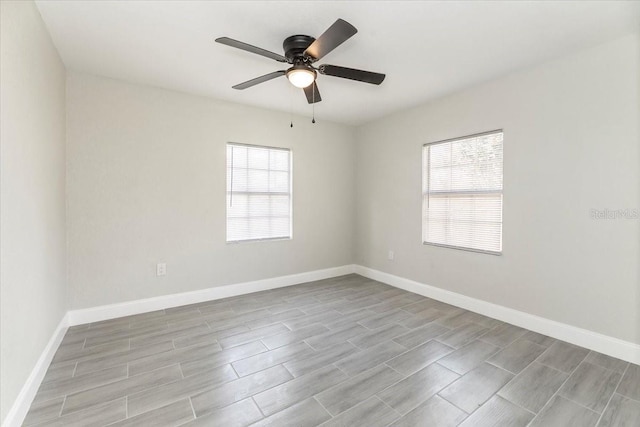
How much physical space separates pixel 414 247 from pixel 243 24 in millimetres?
3156

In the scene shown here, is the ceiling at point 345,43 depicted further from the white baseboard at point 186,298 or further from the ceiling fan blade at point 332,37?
the white baseboard at point 186,298

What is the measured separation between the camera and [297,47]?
2148 mm

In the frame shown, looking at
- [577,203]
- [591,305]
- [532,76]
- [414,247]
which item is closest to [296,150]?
[414,247]

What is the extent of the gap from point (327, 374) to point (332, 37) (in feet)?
7.31

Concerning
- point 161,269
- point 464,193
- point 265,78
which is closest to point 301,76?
point 265,78

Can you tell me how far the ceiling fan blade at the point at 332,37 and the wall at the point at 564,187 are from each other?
6.75ft

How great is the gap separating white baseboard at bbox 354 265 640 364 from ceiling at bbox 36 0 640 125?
2.36m

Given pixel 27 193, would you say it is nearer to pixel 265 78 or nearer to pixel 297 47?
pixel 265 78

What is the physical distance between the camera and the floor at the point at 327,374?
1.65m

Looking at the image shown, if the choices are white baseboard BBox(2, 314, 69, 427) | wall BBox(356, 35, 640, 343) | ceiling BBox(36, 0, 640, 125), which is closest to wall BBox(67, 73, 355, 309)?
ceiling BBox(36, 0, 640, 125)

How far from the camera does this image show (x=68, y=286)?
282 centimetres

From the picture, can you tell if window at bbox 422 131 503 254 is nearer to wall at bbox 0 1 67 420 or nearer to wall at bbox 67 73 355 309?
wall at bbox 67 73 355 309

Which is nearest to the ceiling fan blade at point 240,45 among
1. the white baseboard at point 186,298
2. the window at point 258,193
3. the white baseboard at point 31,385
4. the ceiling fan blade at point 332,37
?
the ceiling fan blade at point 332,37

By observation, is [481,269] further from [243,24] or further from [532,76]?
[243,24]
